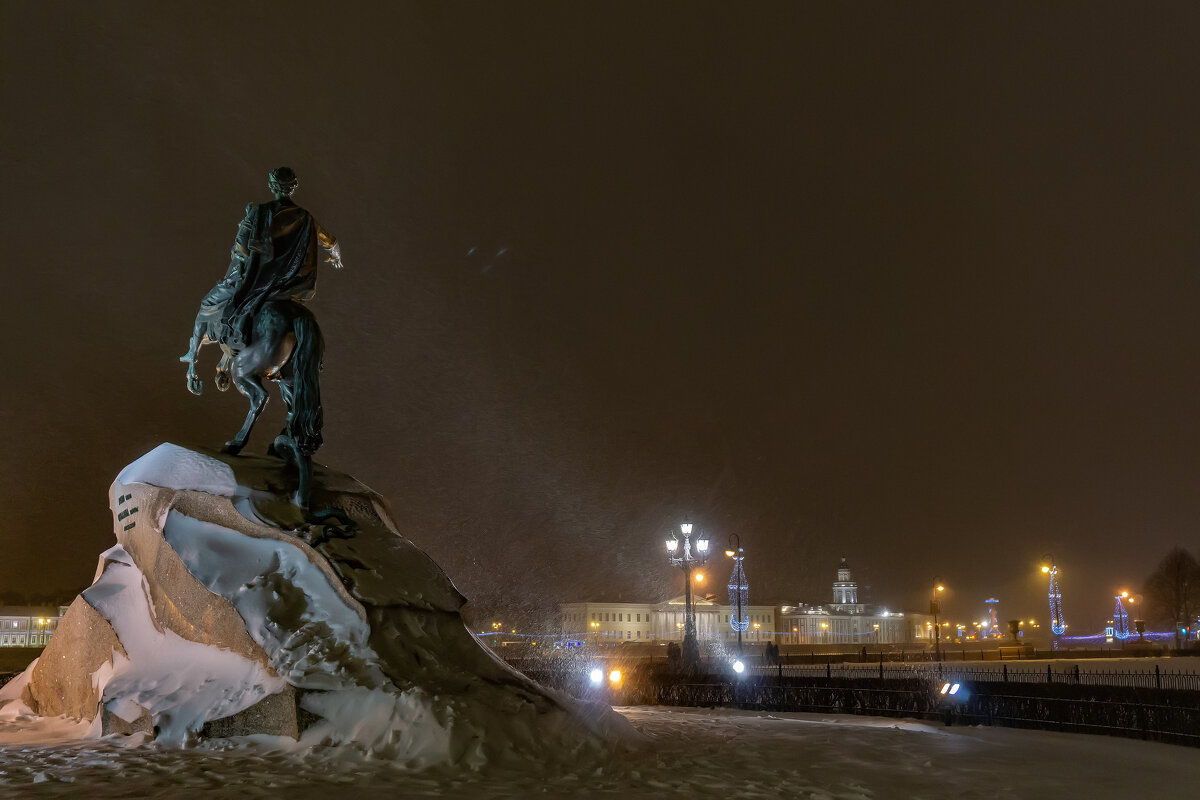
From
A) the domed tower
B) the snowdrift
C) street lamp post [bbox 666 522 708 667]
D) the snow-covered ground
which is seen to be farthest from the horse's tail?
the domed tower

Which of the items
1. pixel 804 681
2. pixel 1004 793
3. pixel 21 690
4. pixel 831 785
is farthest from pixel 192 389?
pixel 804 681

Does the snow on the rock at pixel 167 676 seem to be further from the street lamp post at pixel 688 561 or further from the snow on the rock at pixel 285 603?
the street lamp post at pixel 688 561

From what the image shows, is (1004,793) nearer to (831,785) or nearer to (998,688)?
(831,785)

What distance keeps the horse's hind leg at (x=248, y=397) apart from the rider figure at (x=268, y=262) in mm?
326

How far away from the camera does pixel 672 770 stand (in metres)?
8.38

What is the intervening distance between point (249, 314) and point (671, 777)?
6334mm

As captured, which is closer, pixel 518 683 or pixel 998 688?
pixel 518 683

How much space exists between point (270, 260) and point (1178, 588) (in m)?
68.0

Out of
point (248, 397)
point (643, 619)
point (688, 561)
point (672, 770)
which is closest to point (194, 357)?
point (248, 397)

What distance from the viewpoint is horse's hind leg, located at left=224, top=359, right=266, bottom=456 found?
1034cm

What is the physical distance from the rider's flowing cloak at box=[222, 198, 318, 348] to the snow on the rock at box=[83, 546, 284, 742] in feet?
9.61

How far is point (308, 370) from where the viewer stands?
10250 mm

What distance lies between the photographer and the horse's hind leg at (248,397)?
33.9 feet

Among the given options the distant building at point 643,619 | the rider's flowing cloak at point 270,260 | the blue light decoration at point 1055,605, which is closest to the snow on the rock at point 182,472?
the rider's flowing cloak at point 270,260
